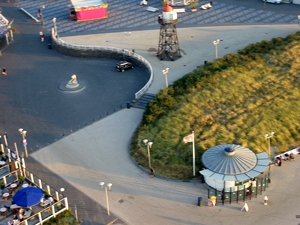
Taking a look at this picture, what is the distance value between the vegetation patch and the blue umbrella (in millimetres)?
10031

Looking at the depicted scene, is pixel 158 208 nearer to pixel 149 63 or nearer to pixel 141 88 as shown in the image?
pixel 141 88

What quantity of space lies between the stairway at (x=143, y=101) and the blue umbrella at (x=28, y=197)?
1784cm

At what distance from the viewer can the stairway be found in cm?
4659

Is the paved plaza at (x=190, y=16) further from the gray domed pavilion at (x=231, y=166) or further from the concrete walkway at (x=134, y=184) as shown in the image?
the gray domed pavilion at (x=231, y=166)

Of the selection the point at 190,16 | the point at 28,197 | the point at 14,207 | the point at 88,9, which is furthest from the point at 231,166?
the point at 88,9

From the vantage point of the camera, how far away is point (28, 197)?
30938mm

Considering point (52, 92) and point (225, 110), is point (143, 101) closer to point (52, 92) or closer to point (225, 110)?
point (225, 110)

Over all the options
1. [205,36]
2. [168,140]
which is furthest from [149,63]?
[168,140]

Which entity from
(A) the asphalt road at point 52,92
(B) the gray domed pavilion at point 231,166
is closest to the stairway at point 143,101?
(A) the asphalt road at point 52,92

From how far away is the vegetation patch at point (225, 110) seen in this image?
126 feet

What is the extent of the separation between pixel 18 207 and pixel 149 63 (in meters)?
27.8

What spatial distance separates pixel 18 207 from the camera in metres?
32.5

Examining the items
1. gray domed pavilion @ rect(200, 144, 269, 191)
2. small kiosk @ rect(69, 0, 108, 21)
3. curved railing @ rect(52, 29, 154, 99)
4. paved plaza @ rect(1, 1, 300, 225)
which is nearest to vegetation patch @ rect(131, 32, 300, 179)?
paved plaza @ rect(1, 1, 300, 225)

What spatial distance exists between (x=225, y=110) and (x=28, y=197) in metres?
21.5
